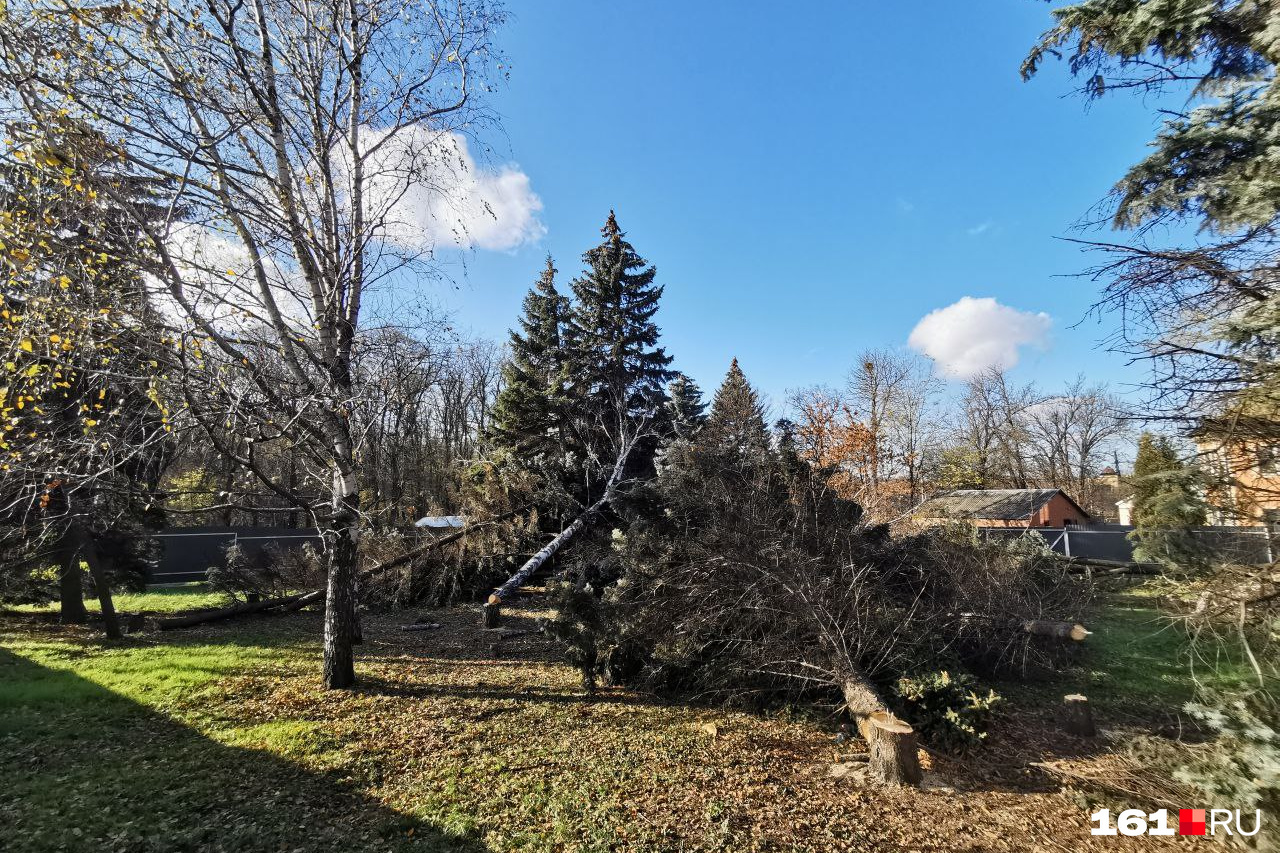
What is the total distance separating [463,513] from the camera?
44.8 ft

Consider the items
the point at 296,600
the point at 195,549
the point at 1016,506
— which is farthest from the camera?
the point at 1016,506

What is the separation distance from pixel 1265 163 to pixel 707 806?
6.78m

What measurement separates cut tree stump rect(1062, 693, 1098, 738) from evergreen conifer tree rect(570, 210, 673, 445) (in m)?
13.2

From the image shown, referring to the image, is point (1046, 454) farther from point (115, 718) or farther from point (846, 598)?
point (115, 718)

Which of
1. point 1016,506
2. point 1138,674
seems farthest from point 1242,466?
point 1016,506

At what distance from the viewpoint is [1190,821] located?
3.72 metres

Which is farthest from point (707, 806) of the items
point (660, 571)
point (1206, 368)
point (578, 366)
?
point (578, 366)

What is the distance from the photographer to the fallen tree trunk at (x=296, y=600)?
1011cm

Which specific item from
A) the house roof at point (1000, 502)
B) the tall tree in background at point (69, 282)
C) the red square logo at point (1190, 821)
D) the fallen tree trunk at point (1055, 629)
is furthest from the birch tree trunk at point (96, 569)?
the house roof at point (1000, 502)

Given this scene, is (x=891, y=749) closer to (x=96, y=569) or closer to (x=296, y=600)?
(x=96, y=569)

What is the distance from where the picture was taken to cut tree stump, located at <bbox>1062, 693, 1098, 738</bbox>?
5.66 metres

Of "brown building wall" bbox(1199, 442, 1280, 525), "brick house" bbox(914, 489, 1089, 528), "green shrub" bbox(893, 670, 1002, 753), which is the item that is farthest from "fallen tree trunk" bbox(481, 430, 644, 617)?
"brick house" bbox(914, 489, 1089, 528)

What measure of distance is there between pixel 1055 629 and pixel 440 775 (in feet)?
27.1

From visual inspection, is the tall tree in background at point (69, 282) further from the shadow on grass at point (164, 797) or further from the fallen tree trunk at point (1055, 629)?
the fallen tree trunk at point (1055, 629)
